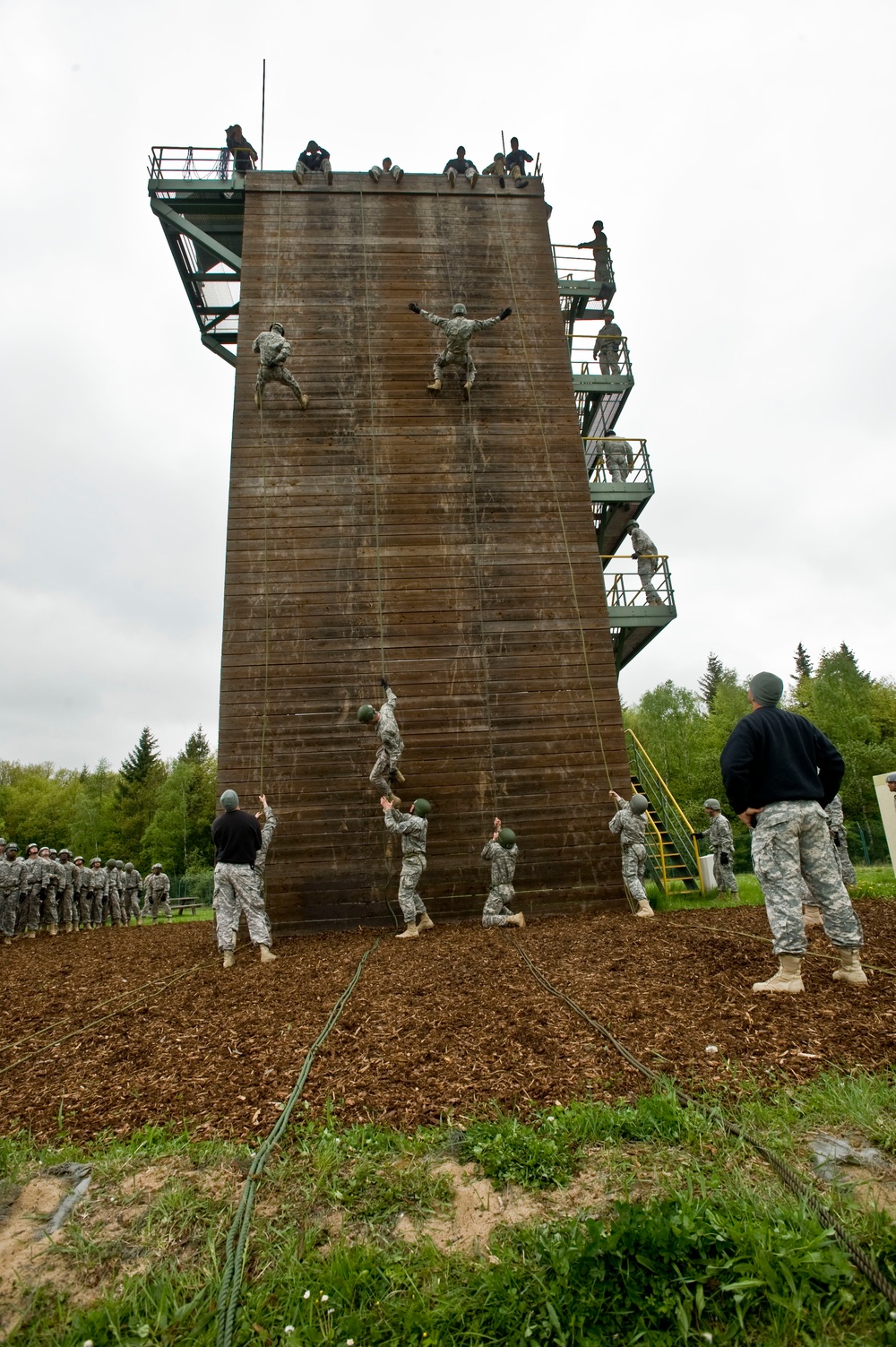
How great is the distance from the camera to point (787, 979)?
452 cm

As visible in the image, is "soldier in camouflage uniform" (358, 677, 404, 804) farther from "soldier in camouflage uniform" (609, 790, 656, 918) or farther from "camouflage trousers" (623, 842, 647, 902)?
"camouflage trousers" (623, 842, 647, 902)

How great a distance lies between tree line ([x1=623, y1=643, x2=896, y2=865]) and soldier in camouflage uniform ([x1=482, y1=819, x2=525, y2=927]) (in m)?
21.2

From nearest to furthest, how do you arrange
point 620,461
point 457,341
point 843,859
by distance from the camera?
1. point 843,859
2. point 457,341
3. point 620,461

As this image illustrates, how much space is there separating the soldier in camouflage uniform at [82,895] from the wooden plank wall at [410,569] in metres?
12.4

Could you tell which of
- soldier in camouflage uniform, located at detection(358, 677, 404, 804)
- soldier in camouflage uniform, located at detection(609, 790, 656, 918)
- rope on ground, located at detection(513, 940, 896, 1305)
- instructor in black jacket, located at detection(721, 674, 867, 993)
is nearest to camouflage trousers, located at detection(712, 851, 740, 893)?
soldier in camouflage uniform, located at detection(609, 790, 656, 918)

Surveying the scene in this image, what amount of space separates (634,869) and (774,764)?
601 cm

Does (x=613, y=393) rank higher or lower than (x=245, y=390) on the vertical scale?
higher

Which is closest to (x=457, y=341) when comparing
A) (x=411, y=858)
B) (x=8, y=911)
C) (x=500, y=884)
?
(x=411, y=858)

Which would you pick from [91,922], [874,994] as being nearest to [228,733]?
[874,994]

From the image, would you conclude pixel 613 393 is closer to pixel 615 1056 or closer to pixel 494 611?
pixel 494 611

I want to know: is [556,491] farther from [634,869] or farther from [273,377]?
[634,869]

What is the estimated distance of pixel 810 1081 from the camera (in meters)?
3.12

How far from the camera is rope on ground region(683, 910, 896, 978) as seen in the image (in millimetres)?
4996

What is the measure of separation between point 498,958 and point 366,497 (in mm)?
7600
